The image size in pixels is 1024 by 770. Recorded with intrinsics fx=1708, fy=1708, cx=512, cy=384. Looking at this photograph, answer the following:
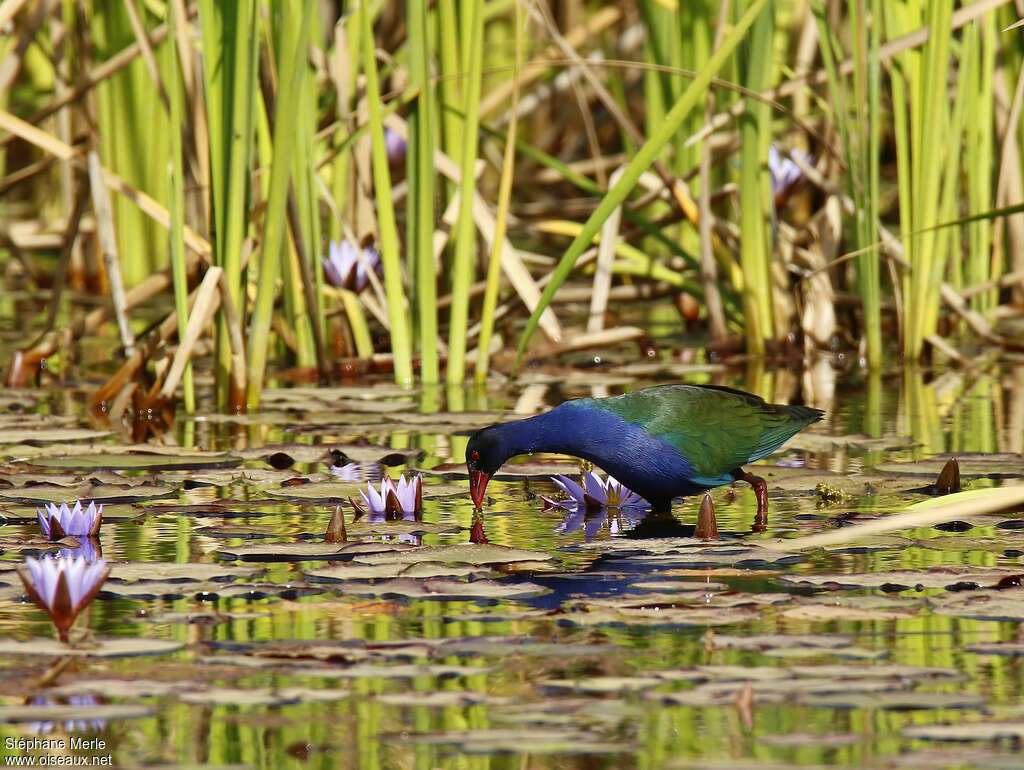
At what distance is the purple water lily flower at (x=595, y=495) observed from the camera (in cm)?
490

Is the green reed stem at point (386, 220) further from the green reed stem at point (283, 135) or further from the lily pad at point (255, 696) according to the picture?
the lily pad at point (255, 696)

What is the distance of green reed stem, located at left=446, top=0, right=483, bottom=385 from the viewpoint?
243 inches

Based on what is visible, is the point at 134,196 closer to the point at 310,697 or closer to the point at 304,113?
the point at 304,113

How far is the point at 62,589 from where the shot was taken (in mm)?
3217

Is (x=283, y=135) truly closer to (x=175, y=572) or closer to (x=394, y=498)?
(x=394, y=498)

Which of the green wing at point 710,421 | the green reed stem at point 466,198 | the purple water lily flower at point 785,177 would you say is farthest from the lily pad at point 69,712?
the purple water lily flower at point 785,177

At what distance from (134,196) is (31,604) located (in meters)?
3.27

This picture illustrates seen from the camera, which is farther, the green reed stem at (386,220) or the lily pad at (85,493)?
the green reed stem at (386,220)

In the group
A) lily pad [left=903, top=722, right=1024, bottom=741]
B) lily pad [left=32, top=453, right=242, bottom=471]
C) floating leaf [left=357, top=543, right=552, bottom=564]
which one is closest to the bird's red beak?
floating leaf [left=357, top=543, right=552, bottom=564]

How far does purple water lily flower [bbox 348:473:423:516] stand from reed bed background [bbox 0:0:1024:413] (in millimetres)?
1324

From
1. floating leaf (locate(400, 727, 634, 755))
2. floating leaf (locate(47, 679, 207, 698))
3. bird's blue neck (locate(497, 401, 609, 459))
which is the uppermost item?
bird's blue neck (locate(497, 401, 609, 459))

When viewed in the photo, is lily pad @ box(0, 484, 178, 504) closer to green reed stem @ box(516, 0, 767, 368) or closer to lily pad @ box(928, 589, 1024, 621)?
green reed stem @ box(516, 0, 767, 368)

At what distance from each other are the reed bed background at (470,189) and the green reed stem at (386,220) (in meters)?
0.01

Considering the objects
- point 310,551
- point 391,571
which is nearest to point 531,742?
point 391,571
